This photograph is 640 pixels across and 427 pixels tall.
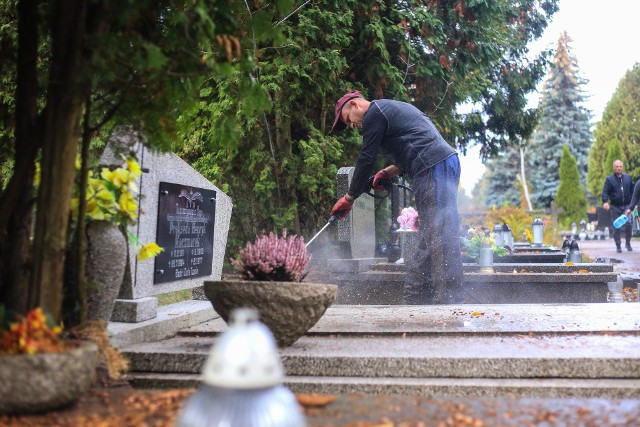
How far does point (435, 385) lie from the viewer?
3.47 meters

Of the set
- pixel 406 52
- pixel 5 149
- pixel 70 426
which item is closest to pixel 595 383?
pixel 70 426

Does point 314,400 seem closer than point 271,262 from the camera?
Yes

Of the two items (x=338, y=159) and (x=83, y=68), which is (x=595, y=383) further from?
(x=338, y=159)

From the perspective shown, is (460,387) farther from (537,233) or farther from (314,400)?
(537,233)

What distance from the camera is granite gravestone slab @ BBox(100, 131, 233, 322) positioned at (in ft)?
15.3

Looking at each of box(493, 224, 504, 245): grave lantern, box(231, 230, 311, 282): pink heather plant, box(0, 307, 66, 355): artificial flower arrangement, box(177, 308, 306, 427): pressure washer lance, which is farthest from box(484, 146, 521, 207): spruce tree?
box(177, 308, 306, 427): pressure washer lance

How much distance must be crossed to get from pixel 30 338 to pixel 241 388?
1.49 m

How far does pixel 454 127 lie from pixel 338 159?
2935mm

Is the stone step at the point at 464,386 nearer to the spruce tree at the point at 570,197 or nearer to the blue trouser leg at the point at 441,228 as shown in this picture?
the blue trouser leg at the point at 441,228

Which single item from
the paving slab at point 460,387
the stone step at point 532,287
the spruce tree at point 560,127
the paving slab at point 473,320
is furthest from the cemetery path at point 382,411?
the spruce tree at point 560,127

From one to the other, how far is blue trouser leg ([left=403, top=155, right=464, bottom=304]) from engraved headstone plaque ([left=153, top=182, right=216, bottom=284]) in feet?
6.67

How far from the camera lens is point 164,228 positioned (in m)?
5.22

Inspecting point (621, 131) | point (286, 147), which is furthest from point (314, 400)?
point (621, 131)

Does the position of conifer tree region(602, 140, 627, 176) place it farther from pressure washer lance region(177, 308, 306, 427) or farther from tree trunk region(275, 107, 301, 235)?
pressure washer lance region(177, 308, 306, 427)
